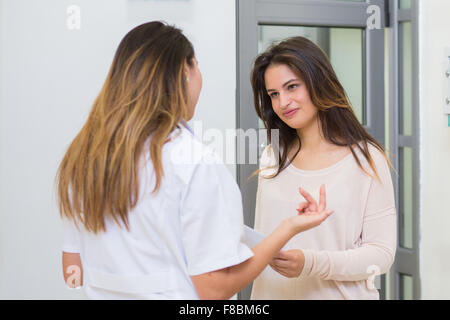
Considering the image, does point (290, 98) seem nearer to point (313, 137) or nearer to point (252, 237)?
point (313, 137)

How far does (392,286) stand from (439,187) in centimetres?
41

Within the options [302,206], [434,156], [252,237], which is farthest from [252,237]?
[434,156]

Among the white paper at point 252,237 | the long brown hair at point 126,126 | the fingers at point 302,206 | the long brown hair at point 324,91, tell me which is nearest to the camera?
the long brown hair at point 126,126

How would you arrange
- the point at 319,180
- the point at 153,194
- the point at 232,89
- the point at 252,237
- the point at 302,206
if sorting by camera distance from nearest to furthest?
the point at 153,194, the point at 302,206, the point at 252,237, the point at 319,180, the point at 232,89

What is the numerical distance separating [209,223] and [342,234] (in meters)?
0.43

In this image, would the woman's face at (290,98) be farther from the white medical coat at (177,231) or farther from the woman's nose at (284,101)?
the white medical coat at (177,231)

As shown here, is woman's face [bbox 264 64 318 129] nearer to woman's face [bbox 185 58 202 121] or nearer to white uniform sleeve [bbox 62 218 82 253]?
woman's face [bbox 185 58 202 121]

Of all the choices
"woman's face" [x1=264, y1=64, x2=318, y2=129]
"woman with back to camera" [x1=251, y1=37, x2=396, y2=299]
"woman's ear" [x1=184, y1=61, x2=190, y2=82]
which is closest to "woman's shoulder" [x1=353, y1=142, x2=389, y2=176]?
"woman with back to camera" [x1=251, y1=37, x2=396, y2=299]

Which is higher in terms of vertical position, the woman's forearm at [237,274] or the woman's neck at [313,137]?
the woman's neck at [313,137]

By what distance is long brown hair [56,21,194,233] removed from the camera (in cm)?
69

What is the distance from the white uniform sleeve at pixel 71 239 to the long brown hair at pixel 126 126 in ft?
0.27

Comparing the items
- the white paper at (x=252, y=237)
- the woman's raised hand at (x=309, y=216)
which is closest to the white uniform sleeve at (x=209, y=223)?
the woman's raised hand at (x=309, y=216)

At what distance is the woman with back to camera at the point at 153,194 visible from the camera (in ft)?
2.26

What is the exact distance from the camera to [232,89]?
1471mm
